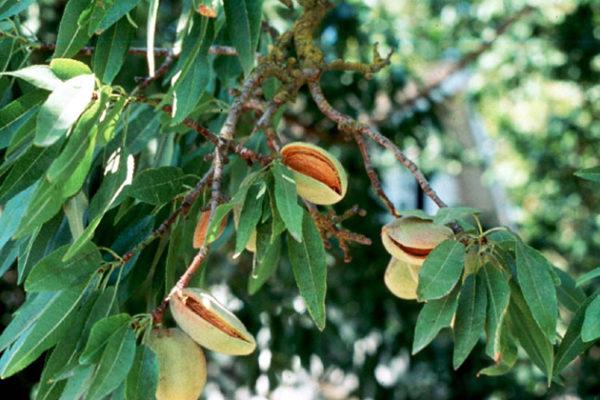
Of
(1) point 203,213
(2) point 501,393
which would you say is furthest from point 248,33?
(2) point 501,393

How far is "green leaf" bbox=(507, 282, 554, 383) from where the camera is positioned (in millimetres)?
1330

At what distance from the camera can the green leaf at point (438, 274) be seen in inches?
49.0

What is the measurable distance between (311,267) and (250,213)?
0.39 feet

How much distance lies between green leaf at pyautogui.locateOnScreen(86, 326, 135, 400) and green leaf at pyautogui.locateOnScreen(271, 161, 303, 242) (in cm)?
22

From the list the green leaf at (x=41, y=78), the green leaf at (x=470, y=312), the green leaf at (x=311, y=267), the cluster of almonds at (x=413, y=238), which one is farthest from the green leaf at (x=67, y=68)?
the green leaf at (x=470, y=312)

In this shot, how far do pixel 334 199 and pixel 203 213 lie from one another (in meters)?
0.17

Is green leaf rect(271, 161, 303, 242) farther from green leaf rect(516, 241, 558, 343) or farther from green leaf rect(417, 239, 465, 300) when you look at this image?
green leaf rect(516, 241, 558, 343)

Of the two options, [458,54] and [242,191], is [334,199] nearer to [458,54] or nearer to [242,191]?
[242,191]

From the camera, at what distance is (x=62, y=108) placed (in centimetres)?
112

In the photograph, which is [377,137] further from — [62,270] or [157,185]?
[62,270]

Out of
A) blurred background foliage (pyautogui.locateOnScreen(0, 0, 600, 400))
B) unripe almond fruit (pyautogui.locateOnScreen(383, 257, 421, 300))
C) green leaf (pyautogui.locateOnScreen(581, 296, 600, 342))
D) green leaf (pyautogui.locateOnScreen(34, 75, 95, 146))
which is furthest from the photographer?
blurred background foliage (pyautogui.locateOnScreen(0, 0, 600, 400))

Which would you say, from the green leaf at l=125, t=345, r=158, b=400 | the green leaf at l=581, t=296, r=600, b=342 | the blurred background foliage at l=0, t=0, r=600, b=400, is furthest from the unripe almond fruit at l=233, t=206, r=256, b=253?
the blurred background foliage at l=0, t=0, r=600, b=400

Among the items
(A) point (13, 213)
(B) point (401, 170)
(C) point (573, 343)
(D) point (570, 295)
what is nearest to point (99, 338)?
(A) point (13, 213)

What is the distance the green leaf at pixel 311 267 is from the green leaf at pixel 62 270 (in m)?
0.25
